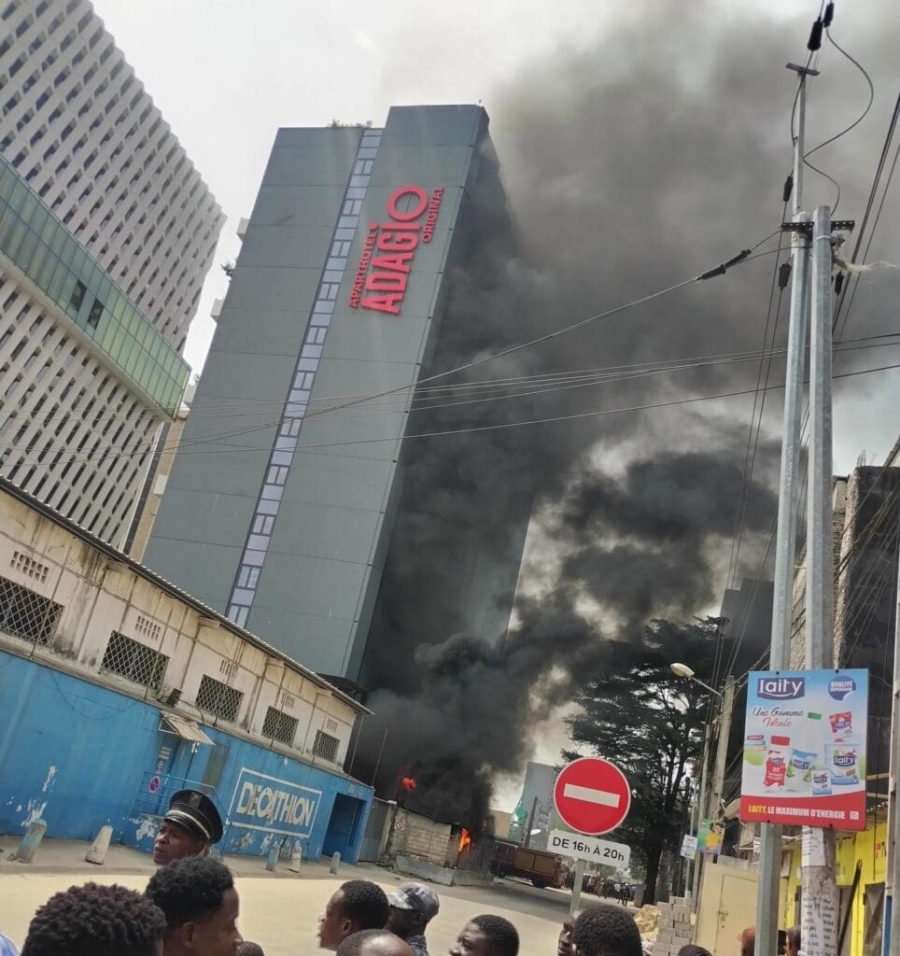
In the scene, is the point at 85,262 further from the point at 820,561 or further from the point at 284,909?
the point at 820,561

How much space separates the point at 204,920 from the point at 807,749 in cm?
407

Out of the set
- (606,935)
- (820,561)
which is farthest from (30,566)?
(606,935)

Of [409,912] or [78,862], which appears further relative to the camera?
[78,862]

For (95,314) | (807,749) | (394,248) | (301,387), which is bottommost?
(807,749)

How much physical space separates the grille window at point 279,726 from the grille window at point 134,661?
5209 millimetres

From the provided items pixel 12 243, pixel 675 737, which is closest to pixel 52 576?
pixel 675 737

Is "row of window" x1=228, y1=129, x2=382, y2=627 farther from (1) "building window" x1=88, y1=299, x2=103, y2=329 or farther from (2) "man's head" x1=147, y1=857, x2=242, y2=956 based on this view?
(2) "man's head" x1=147, y1=857, x2=242, y2=956

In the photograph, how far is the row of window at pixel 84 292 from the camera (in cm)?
4478

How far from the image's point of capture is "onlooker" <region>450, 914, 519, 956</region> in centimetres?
301

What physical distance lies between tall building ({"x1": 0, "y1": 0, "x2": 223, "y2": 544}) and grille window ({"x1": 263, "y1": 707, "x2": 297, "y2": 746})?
33965 millimetres

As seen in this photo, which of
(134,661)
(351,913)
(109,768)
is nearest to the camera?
(351,913)

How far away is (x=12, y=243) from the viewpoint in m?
45.0

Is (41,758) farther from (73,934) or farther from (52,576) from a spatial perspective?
(73,934)

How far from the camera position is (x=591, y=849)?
16.1 ft
